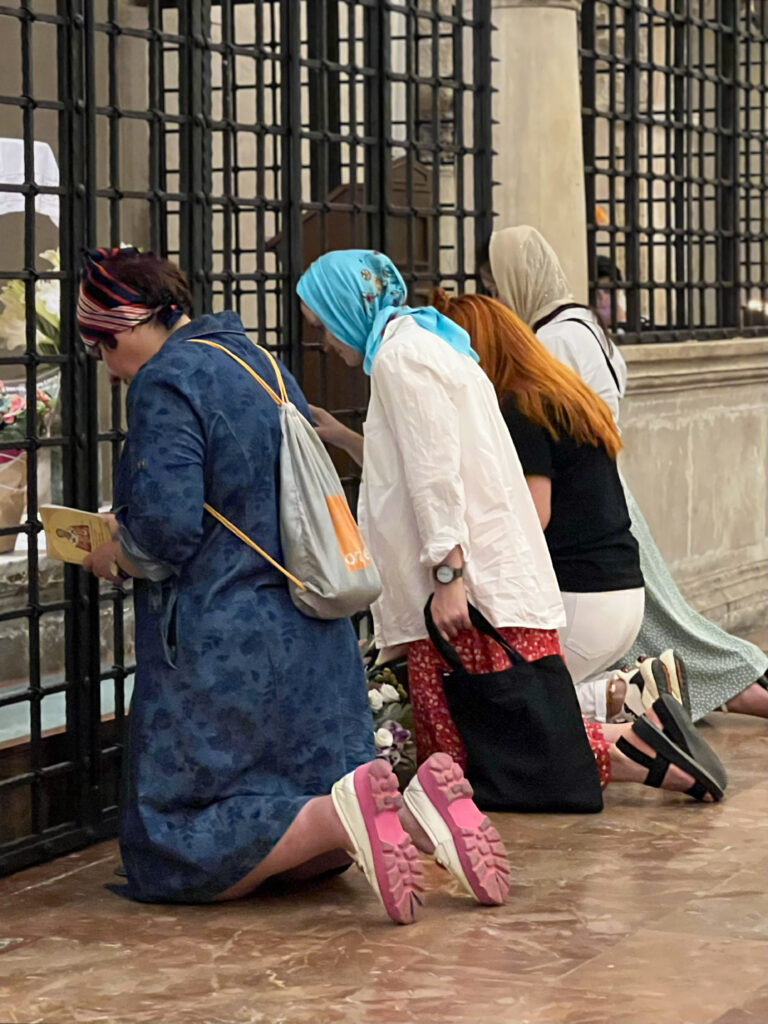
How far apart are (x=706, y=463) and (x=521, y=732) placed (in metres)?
4.12

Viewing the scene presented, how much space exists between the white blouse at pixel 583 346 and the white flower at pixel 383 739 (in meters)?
1.48

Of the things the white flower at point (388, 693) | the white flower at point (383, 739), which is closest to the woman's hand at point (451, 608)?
the white flower at point (383, 739)

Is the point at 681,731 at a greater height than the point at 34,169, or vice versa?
the point at 34,169

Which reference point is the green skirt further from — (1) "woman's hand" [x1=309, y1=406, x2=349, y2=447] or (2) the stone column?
(1) "woman's hand" [x1=309, y1=406, x2=349, y2=447]

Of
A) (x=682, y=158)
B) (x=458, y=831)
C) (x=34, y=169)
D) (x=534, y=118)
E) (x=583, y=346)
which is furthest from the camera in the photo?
(x=682, y=158)

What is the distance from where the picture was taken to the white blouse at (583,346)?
6551mm

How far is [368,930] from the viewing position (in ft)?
14.9

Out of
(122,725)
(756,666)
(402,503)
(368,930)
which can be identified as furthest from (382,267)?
(756,666)

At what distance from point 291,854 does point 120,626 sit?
3.89 ft

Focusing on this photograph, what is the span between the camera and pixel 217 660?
4.66 m

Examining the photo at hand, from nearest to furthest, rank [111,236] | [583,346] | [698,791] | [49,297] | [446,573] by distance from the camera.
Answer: [446,573], [111,236], [49,297], [698,791], [583,346]

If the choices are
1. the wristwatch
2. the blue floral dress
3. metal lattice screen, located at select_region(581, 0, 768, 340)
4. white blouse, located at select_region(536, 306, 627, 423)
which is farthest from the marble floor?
metal lattice screen, located at select_region(581, 0, 768, 340)

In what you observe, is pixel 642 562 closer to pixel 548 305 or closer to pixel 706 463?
pixel 548 305

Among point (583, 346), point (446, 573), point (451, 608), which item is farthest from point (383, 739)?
point (583, 346)
